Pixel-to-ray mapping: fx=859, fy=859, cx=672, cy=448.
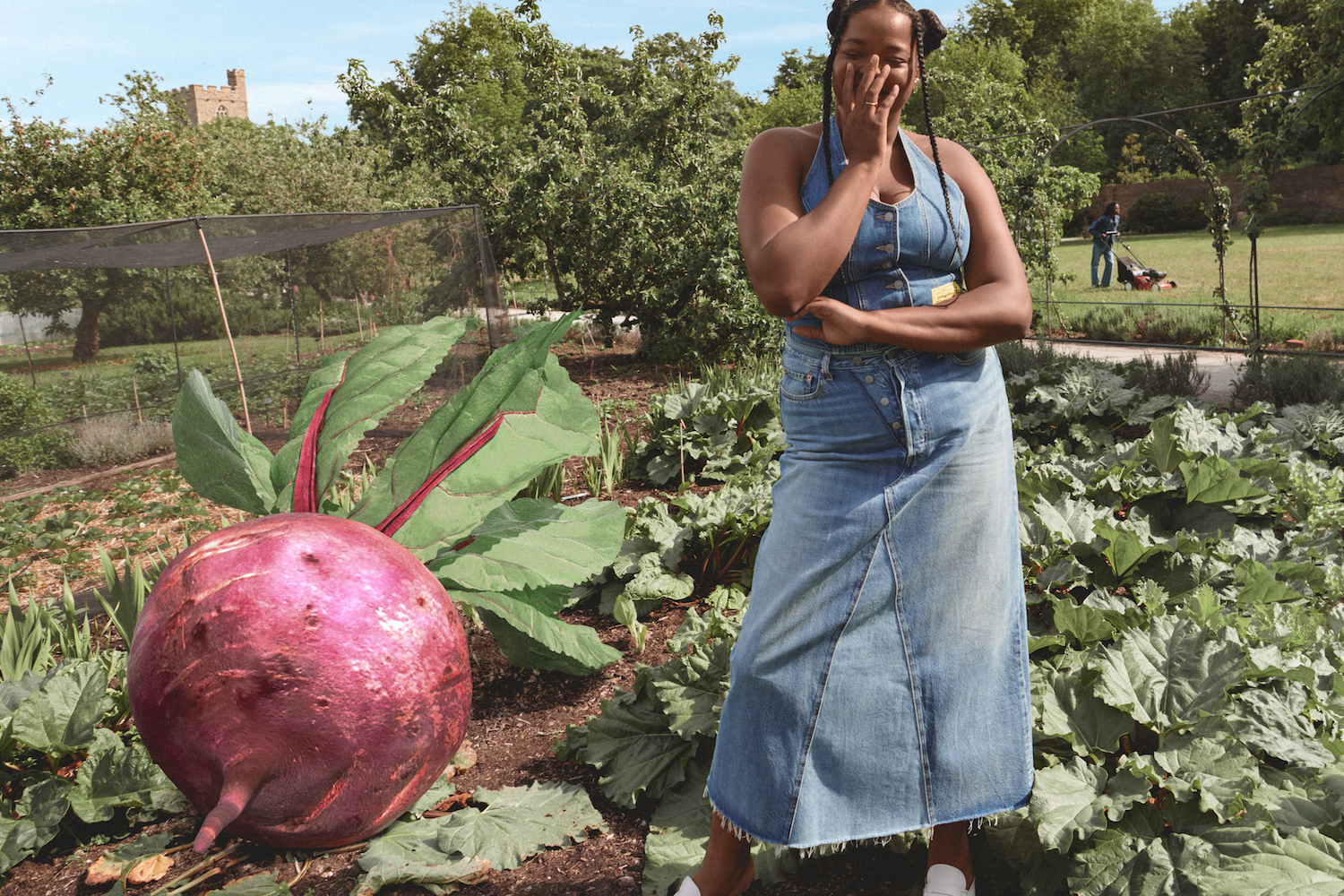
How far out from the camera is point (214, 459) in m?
2.36

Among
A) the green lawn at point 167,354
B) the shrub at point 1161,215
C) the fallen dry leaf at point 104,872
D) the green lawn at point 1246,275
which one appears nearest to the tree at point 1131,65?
the shrub at point 1161,215

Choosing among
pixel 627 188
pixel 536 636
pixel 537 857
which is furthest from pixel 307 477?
pixel 627 188

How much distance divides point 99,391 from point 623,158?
693cm

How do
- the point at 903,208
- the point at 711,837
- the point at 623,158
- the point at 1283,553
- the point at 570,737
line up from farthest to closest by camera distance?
the point at 623,158 < the point at 1283,553 < the point at 570,737 < the point at 711,837 < the point at 903,208

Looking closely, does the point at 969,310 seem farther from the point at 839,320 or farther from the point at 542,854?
the point at 542,854

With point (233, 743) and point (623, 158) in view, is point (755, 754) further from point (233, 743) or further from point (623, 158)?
point (623, 158)

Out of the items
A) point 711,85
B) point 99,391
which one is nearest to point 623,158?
point 711,85

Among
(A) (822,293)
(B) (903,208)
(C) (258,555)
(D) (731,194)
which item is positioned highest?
(D) (731,194)

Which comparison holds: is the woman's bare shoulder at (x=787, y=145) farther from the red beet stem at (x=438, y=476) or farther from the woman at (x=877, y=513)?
the red beet stem at (x=438, y=476)

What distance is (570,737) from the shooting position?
246cm

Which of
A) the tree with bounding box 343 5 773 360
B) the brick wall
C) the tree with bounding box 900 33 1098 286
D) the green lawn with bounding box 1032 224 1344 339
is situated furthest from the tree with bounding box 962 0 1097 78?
the tree with bounding box 343 5 773 360

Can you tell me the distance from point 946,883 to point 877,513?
0.77 m

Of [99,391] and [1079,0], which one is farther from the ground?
[1079,0]

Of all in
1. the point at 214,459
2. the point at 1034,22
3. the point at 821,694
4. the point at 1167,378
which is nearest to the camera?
the point at 821,694
